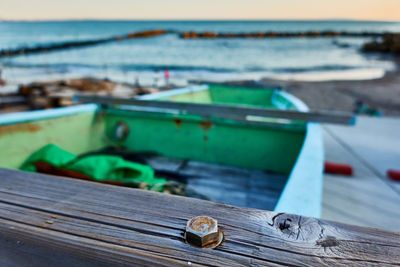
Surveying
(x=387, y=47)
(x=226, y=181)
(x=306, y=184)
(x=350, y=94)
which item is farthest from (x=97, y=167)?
(x=387, y=47)

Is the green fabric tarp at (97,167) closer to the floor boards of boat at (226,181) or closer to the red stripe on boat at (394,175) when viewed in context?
the floor boards of boat at (226,181)

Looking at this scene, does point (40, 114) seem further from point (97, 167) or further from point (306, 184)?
point (306, 184)

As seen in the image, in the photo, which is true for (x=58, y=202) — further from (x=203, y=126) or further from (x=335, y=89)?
(x=335, y=89)

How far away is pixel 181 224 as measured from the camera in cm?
62

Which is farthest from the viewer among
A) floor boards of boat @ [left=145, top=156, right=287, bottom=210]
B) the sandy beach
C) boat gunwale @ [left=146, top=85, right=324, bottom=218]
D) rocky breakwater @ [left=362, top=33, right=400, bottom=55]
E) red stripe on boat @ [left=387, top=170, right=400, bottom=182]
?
rocky breakwater @ [left=362, top=33, right=400, bottom=55]

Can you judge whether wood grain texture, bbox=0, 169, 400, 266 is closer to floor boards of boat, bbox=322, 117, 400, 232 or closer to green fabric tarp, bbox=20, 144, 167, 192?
green fabric tarp, bbox=20, 144, 167, 192

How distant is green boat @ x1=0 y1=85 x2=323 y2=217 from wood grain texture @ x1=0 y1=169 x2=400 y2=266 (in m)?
1.36

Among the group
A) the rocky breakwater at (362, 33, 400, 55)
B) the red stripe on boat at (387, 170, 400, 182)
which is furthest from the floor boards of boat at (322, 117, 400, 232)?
the rocky breakwater at (362, 33, 400, 55)

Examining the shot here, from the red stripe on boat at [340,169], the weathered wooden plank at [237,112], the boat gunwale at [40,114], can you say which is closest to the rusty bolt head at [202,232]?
the weathered wooden plank at [237,112]

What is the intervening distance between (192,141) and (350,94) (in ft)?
35.8

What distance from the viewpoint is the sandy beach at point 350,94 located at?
935 cm

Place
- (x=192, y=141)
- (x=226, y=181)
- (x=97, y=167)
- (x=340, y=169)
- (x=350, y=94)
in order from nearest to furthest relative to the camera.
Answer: (x=97, y=167)
(x=226, y=181)
(x=192, y=141)
(x=340, y=169)
(x=350, y=94)

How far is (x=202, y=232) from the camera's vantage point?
1.85 feet

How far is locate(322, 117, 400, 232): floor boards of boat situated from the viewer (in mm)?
3074
